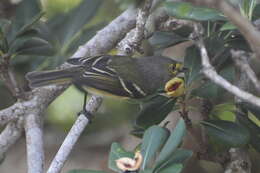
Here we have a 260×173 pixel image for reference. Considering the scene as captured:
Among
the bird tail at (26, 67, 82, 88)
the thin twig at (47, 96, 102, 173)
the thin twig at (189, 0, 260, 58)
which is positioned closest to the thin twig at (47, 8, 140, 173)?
the thin twig at (47, 96, 102, 173)

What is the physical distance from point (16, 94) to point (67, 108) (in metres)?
1.14

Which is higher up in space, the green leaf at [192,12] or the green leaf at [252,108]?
the green leaf at [192,12]

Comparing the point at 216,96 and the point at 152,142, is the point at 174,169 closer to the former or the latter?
the point at 152,142

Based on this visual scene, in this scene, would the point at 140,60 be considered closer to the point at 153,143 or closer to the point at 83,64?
the point at 83,64

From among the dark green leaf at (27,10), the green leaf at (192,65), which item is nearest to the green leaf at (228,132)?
the green leaf at (192,65)

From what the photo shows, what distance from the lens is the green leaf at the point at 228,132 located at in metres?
2.01

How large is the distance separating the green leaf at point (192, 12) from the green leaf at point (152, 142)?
0.40 metres

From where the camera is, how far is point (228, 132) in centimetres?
206

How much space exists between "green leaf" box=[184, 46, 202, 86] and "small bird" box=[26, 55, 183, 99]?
0.48 m

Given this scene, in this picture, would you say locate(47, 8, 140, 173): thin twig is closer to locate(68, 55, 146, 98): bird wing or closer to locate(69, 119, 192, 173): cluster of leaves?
locate(68, 55, 146, 98): bird wing

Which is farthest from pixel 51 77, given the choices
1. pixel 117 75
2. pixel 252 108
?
pixel 252 108

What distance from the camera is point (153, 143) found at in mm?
1748

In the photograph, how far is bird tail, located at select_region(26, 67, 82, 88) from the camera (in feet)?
7.88

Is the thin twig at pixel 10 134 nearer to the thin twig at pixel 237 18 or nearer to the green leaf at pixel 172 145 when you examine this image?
the green leaf at pixel 172 145
